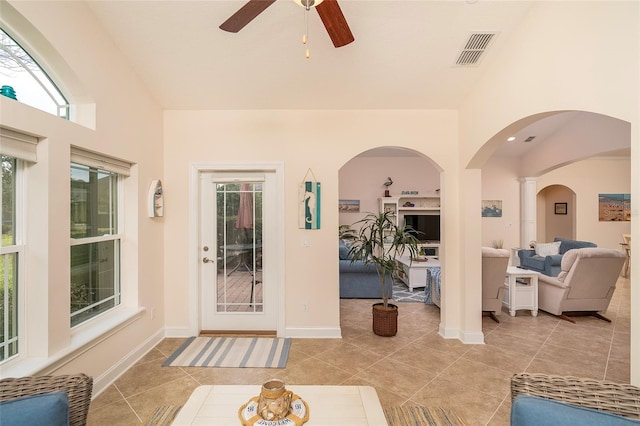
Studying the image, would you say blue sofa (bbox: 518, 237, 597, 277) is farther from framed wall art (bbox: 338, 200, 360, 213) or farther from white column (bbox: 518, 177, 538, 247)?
framed wall art (bbox: 338, 200, 360, 213)

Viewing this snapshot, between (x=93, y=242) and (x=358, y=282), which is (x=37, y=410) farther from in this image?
(x=358, y=282)

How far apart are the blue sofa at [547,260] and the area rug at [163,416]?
575cm

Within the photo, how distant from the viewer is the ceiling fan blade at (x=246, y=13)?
4.90ft

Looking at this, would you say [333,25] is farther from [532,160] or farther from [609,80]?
[532,160]

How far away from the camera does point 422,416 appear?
1964 millimetres

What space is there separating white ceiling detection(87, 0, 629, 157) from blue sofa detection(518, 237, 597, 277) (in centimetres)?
360

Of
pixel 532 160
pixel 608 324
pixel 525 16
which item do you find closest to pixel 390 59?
pixel 525 16

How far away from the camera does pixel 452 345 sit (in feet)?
10.0

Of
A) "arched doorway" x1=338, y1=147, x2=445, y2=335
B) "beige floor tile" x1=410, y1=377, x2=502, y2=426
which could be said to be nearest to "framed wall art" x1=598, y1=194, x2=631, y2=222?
"arched doorway" x1=338, y1=147, x2=445, y2=335

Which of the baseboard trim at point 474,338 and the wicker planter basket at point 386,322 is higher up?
the wicker planter basket at point 386,322

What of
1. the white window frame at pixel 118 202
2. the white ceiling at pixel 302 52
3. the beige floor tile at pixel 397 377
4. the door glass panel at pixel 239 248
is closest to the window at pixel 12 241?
the white window frame at pixel 118 202

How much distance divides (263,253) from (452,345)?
94.6 inches

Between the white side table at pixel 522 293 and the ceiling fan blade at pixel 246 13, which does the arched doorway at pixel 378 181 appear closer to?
the white side table at pixel 522 293

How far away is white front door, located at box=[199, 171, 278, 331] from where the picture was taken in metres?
3.37
